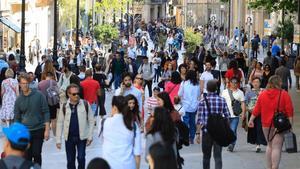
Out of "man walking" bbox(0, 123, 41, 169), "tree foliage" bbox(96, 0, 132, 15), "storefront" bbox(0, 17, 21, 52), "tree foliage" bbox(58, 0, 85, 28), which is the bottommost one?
"man walking" bbox(0, 123, 41, 169)

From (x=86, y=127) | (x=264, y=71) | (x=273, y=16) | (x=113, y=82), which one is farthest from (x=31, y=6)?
(x=86, y=127)

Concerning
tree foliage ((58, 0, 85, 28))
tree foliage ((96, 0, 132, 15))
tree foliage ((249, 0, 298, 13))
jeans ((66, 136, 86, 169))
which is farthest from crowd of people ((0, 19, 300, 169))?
tree foliage ((96, 0, 132, 15))

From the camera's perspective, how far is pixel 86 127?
13.5m

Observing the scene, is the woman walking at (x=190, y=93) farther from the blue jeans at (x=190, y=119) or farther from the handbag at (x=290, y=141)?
the handbag at (x=290, y=141)

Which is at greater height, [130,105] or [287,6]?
[287,6]

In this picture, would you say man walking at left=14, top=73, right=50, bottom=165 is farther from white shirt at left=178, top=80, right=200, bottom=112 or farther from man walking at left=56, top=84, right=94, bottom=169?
white shirt at left=178, top=80, right=200, bottom=112

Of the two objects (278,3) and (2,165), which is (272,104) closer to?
(2,165)

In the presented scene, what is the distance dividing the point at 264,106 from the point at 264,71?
10.1 metres

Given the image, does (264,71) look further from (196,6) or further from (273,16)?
(196,6)

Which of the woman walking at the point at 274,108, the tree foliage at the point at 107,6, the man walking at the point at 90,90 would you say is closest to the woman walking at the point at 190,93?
the man walking at the point at 90,90

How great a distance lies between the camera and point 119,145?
11.0 m

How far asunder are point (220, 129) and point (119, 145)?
2520 mm

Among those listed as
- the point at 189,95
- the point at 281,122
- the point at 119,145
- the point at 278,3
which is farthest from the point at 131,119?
the point at 278,3

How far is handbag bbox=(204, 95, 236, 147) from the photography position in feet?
43.2
